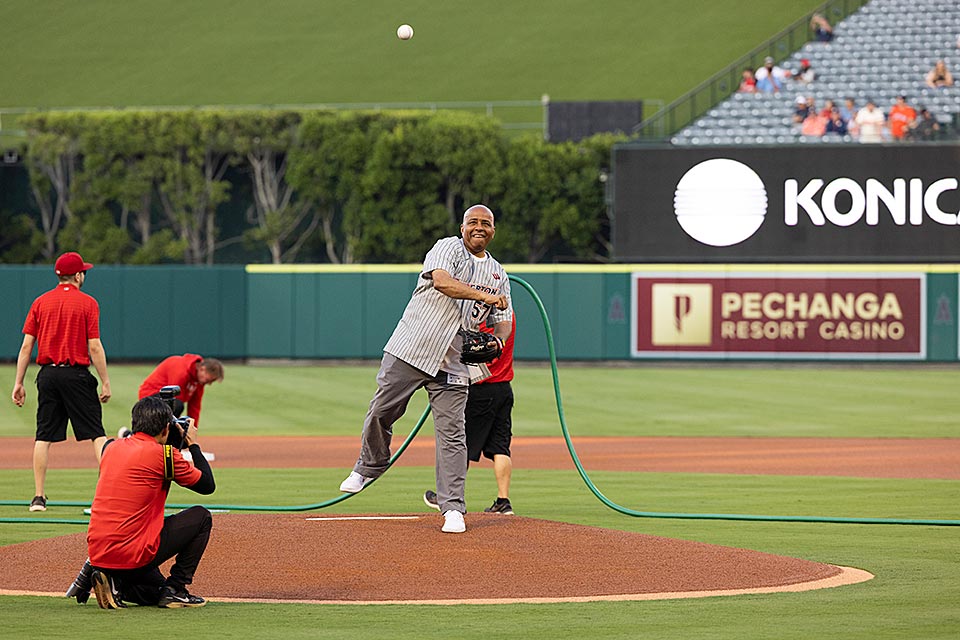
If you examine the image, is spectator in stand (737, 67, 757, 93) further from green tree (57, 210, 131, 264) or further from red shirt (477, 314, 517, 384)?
red shirt (477, 314, 517, 384)

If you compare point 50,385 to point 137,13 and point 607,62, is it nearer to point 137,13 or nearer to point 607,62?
point 607,62

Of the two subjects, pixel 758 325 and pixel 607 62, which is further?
pixel 607 62

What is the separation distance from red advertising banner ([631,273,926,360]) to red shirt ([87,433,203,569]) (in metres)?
24.3

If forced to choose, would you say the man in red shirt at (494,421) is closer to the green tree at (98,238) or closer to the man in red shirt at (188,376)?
the man in red shirt at (188,376)

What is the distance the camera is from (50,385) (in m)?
10.4

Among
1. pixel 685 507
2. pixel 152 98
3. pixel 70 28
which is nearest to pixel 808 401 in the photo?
pixel 685 507

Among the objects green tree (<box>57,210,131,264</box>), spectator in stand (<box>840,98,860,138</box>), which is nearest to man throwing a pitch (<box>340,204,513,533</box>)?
spectator in stand (<box>840,98,860,138</box>)

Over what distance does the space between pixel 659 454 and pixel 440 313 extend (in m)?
7.85

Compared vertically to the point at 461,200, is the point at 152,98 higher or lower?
higher

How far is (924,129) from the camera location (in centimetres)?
2952

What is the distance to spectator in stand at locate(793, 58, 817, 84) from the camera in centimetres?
3388

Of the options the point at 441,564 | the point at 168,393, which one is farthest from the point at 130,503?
the point at 441,564

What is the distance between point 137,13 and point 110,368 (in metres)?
28.5

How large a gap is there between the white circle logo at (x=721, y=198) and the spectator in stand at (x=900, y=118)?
3509 mm
